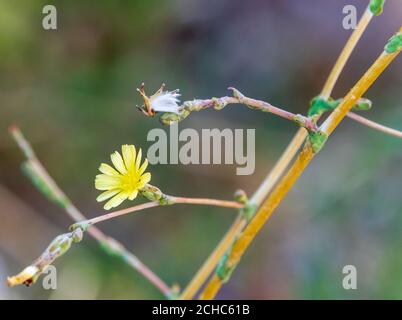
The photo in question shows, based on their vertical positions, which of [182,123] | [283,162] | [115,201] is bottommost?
[115,201]

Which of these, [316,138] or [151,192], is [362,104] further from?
[151,192]

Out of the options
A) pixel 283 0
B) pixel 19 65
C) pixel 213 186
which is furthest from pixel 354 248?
pixel 19 65

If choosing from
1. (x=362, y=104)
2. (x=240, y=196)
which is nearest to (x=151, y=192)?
(x=240, y=196)

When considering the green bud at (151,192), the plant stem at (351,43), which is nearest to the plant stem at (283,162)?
Result: the plant stem at (351,43)

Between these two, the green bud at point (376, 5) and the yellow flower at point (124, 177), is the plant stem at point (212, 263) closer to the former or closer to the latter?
the yellow flower at point (124, 177)

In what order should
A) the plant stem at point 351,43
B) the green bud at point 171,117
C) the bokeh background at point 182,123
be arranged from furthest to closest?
the bokeh background at point 182,123 < the plant stem at point 351,43 < the green bud at point 171,117

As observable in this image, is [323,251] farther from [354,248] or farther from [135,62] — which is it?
[135,62]

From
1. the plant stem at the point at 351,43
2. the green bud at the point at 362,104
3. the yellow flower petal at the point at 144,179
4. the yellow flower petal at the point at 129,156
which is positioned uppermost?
the plant stem at the point at 351,43
